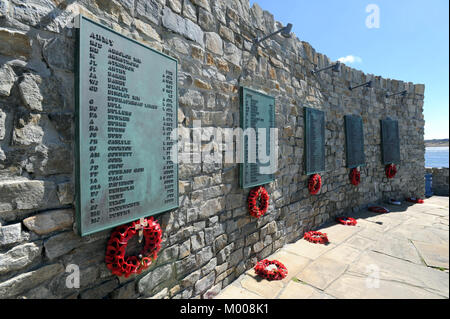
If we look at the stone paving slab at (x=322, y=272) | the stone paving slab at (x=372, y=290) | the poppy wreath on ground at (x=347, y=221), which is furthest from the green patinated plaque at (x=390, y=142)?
the stone paving slab at (x=372, y=290)

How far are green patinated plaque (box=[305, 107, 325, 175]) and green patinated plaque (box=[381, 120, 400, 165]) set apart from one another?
357 centimetres

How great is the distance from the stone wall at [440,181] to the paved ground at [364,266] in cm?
568

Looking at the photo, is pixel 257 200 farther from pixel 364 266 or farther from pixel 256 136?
→ pixel 364 266

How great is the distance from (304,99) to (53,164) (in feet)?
14.2

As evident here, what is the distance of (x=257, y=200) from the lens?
3.45 metres

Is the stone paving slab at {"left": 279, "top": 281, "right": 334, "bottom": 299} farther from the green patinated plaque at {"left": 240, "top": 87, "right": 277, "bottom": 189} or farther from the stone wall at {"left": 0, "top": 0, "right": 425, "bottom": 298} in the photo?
the green patinated plaque at {"left": 240, "top": 87, "right": 277, "bottom": 189}

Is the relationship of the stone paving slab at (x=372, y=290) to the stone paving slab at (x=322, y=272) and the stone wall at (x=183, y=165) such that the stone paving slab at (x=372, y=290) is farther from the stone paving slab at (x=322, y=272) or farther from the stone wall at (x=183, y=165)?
the stone wall at (x=183, y=165)

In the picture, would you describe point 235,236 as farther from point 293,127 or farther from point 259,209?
point 293,127

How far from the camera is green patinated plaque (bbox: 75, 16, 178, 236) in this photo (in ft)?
5.18

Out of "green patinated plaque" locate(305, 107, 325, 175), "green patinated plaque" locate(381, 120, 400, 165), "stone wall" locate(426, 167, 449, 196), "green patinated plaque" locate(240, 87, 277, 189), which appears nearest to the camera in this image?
"green patinated plaque" locate(240, 87, 277, 189)

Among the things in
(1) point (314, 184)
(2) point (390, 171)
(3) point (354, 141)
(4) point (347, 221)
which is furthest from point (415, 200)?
(1) point (314, 184)

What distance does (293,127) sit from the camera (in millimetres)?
4277

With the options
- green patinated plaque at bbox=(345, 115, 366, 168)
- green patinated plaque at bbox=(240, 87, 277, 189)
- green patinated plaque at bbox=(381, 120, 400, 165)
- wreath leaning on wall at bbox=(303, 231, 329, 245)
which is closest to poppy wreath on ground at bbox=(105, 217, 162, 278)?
green patinated plaque at bbox=(240, 87, 277, 189)
